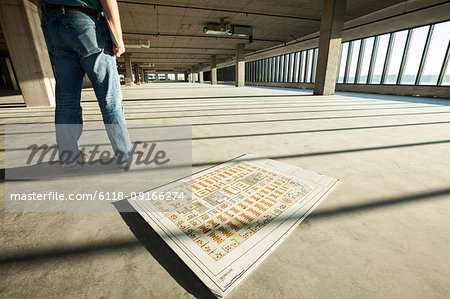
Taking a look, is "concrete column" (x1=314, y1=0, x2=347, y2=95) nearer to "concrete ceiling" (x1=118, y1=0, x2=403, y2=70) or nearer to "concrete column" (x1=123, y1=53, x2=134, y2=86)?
"concrete ceiling" (x1=118, y1=0, x2=403, y2=70)

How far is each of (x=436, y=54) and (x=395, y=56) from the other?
136 cm

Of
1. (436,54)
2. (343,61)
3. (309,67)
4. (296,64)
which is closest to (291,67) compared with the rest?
(296,64)

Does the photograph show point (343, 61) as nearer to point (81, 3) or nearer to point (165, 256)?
point (81, 3)

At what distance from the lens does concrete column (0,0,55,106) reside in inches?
151

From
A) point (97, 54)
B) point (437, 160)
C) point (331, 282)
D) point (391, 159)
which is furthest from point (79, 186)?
point (437, 160)

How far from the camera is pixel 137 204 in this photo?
0.88 m

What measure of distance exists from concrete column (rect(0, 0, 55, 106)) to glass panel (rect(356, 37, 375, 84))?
11332 millimetres

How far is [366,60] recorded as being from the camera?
891 cm

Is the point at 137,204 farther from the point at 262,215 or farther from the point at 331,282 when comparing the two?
the point at 331,282

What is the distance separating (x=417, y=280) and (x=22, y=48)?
6314mm

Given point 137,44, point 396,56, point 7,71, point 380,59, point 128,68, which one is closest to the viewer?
point 396,56

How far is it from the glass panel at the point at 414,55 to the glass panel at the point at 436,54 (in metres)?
0.23

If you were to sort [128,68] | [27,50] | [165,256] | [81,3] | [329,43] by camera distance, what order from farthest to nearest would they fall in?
[128,68] < [329,43] < [27,50] < [81,3] < [165,256]

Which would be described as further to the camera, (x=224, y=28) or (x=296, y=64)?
(x=296, y=64)
